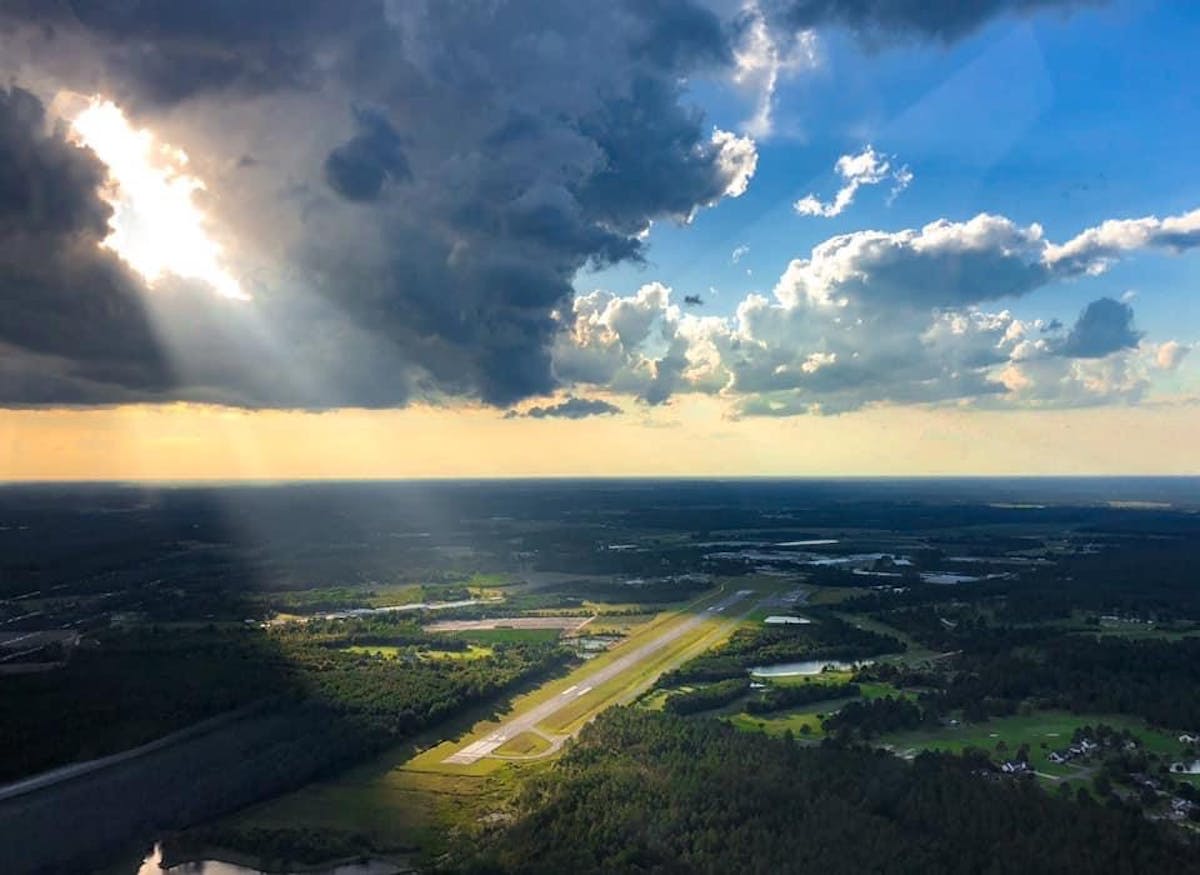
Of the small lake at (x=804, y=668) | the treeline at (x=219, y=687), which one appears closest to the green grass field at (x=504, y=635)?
the treeline at (x=219, y=687)

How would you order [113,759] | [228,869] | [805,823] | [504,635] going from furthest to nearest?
[504,635] < [113,759] < [228,869] < [805,823]

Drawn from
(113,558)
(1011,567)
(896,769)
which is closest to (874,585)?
(1011,567)

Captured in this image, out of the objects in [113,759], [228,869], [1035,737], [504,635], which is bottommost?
[228,869]

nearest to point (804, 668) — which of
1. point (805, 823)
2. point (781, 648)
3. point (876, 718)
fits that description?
point (781, 648)

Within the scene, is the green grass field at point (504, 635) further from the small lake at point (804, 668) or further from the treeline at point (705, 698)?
the treeline at point (705, 698)

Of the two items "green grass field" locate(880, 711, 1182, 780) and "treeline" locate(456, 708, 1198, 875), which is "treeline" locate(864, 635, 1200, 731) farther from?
"treeline" locate(456, 708, 1198, 875)

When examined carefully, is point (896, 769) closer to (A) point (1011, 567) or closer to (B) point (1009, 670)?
(B) point (1009, 670)

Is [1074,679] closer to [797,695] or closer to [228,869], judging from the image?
[797,695]

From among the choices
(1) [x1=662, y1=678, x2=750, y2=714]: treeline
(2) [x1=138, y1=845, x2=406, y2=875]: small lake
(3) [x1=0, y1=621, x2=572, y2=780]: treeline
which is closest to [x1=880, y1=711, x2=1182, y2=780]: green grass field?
(1) [x1=662, y1=678, x2=750, y2=714]: treeline
